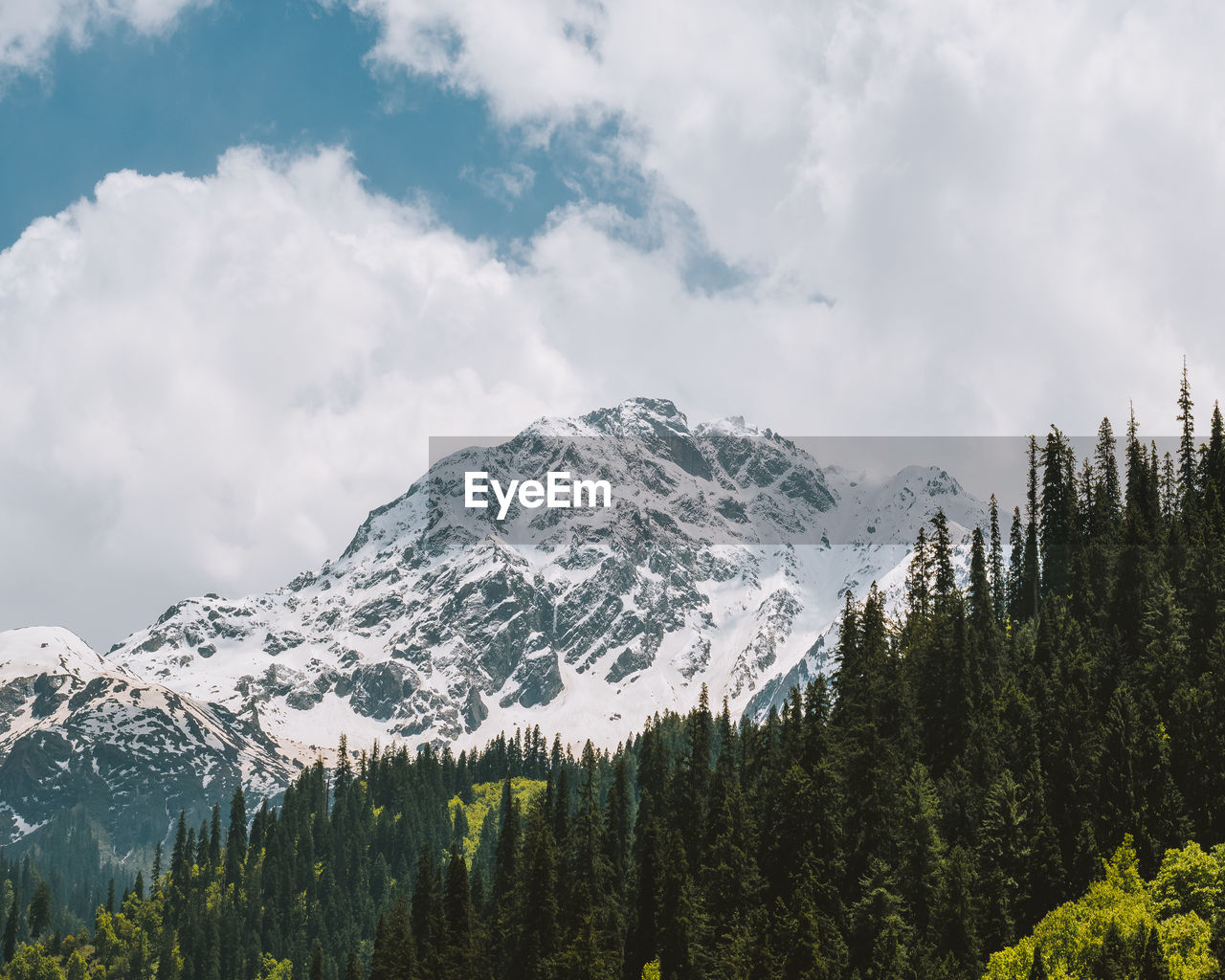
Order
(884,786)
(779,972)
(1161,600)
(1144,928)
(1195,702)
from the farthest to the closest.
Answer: (1161,600) → (884,786) → (1195,702) → (779,972) → (1144,928)

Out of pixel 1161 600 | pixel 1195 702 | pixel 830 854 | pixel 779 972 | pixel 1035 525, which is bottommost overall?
pixel 779 972

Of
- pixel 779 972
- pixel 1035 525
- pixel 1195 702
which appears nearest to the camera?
pixel 779 972

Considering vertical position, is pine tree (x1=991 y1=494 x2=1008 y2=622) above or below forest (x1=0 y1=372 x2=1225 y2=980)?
above

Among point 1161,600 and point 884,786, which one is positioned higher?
point 1161,600

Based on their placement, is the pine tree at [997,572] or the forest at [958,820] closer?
the forest at [958,820]

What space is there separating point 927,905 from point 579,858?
49651 millimetres

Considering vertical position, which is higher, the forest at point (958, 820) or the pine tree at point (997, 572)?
the pine tree at point (997, 572)

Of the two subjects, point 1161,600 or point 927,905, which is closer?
point 927,905

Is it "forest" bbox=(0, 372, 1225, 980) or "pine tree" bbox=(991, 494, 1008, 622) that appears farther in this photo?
"pine tree" bbox=(991, 494, 1008, 622)

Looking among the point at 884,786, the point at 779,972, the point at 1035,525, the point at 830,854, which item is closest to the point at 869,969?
the point at 779,972

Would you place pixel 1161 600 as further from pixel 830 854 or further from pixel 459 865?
pixel 459 865

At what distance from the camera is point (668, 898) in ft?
326

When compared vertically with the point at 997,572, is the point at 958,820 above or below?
below

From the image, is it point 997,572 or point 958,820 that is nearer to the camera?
point 958,820
